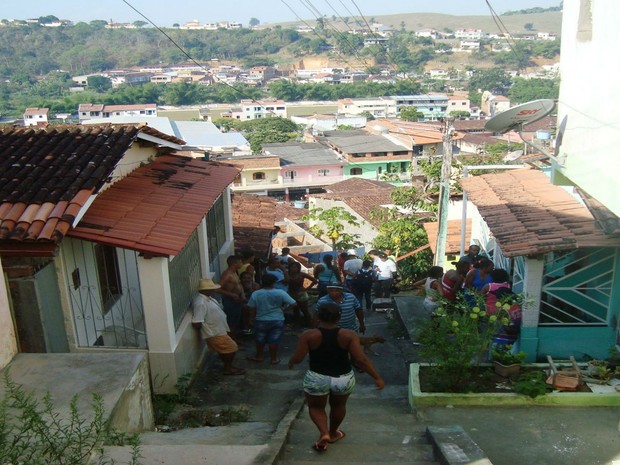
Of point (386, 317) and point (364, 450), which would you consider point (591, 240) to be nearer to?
point (364, 450)

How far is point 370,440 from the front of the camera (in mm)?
5020

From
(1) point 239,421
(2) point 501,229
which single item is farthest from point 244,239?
(1) point 239,421

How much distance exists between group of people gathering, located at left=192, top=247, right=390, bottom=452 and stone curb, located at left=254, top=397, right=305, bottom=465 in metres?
0.30

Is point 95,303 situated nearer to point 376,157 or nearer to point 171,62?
point 376,157

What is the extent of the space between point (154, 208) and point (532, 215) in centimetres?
511

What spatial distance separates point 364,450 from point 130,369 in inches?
81.2

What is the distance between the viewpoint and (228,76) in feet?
551

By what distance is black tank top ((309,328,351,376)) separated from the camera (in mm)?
4488

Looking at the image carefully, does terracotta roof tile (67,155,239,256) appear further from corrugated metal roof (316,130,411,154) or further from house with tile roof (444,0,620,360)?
corrugated metal roof (316,130,411,154)

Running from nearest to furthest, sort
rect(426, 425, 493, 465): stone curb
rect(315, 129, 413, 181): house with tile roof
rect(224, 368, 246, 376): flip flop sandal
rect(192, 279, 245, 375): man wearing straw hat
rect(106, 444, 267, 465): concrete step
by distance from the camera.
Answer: rect(106, 444, 267, 465): concrete step
rect(426, 425, 493, 465): stone curb
rect(192, 279, 245, 375): man wearing straw hat
rect(224, 368, 246, 376): flip flop sandal
rect(315, 129, 413, 181): house with tile roof

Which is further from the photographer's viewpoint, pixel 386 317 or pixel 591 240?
pixel 386 317

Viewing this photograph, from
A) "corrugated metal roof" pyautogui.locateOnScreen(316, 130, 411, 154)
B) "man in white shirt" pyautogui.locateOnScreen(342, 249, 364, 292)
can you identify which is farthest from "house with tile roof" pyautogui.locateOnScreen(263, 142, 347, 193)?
"man in white shirt" pyautogui.locateOnScreen(342, 249, 364, 292)

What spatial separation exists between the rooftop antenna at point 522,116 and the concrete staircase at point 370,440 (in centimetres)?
359

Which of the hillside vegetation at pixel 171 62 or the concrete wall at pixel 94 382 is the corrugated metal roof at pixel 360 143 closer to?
the concrete wall at pixel 94 382
